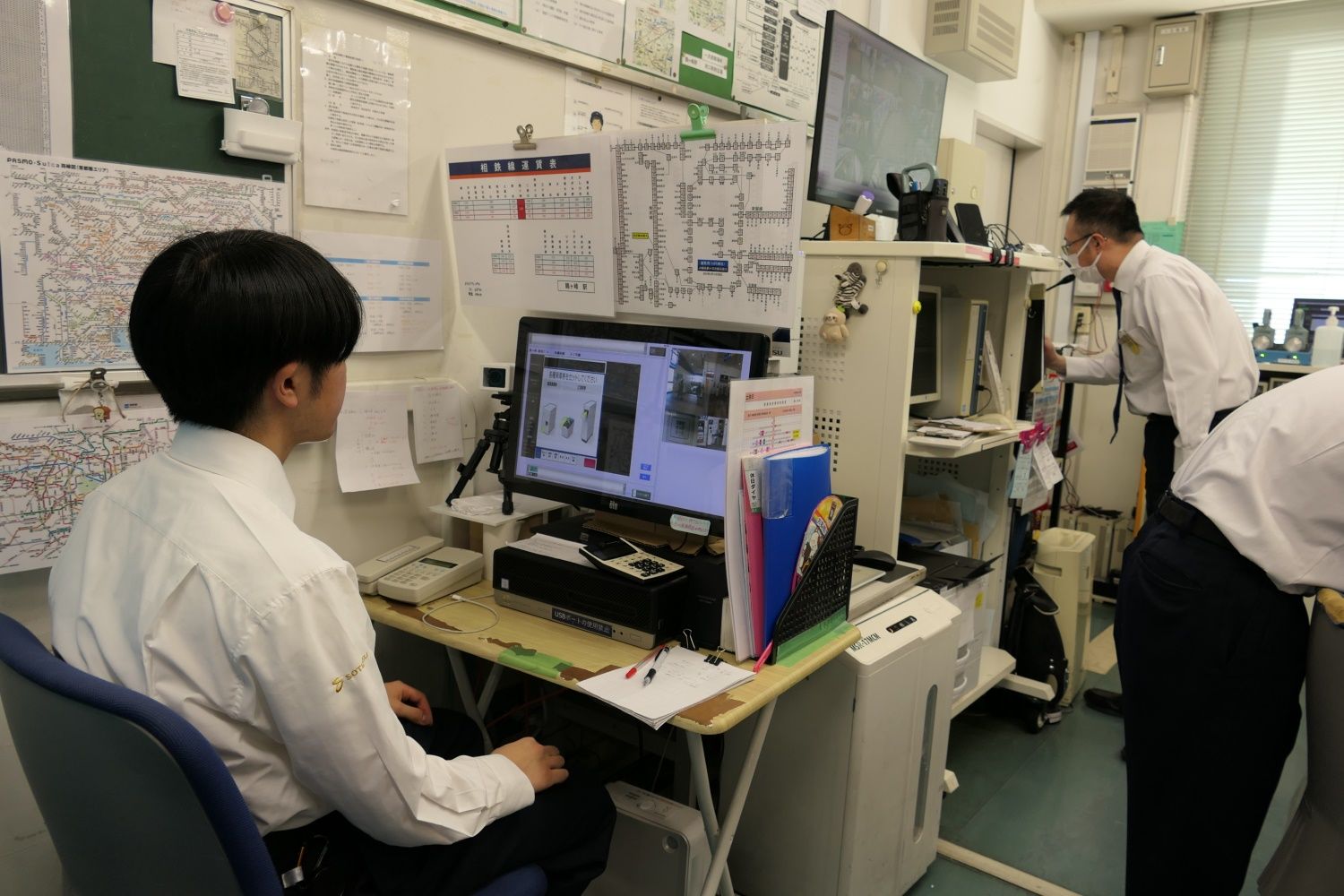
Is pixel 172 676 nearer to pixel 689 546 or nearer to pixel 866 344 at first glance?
pixel 689 546

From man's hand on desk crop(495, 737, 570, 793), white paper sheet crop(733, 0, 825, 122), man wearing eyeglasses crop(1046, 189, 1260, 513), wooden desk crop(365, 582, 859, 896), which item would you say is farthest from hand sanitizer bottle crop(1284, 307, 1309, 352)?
man's hand on desk crop(495, 737, 570, 793)

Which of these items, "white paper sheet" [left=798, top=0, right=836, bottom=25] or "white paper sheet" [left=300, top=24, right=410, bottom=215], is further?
"white paper sheet" [left=798, top=0, right=836, bottom=25]

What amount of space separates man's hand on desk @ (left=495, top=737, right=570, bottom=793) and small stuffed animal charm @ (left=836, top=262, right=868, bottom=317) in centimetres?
127

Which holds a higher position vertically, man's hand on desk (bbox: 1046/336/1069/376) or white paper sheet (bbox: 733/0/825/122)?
white paper sheet (bbox: 733/0/825/122)

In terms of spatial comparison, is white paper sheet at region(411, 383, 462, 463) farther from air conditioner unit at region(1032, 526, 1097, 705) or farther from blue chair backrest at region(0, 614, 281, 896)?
air conditioner unit at region(1032, 526, 1097, 705)

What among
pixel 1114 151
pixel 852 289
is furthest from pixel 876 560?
pixel 1114 151

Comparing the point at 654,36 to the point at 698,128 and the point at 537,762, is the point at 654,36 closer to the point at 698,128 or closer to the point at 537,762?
the point at 698,128

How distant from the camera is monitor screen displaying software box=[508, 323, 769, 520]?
5.23 feet

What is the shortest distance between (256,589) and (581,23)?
1.69 m

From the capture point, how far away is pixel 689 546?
1694 mm

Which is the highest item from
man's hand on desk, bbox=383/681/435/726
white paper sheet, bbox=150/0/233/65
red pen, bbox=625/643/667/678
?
white paper sheet, bbox=150/0/233/65

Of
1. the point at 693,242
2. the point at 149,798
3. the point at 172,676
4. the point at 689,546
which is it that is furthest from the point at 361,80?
the point at 149,798

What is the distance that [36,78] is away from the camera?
4.34 feet

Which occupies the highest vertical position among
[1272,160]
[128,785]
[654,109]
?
[1272,160]
